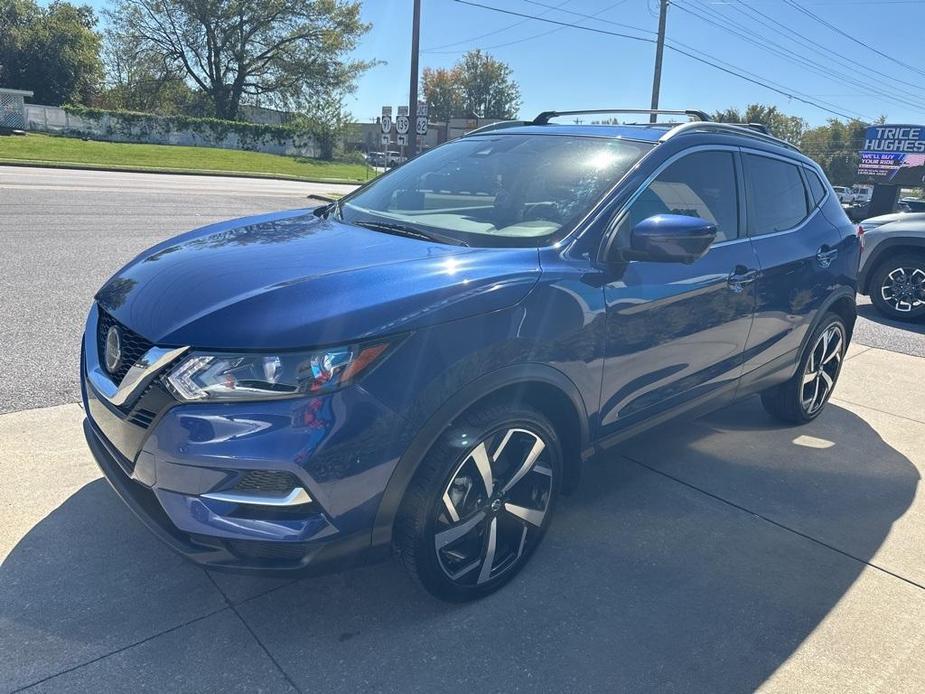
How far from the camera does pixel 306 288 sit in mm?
2268

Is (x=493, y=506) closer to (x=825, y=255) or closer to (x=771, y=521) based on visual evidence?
(x=771, y=521)

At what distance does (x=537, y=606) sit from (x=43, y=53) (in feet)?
175

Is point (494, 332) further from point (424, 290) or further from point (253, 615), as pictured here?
point (253, 615)

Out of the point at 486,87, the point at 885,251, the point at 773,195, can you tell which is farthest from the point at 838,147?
the point at 773,195

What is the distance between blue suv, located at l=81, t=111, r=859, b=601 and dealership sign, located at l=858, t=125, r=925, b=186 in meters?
27.4

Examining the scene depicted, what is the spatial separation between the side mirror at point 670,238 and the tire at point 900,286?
6966 mm

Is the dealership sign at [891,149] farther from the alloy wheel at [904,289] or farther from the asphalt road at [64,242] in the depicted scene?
the asphalt road at [64,242]

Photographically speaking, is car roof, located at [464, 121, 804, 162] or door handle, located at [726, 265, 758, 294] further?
door handle, located at [726, 265, 758, 294]

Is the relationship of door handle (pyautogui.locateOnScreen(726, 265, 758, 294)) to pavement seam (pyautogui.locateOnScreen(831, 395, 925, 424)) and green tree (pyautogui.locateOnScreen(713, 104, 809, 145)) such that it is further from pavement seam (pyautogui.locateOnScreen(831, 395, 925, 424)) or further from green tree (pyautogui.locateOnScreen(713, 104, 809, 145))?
green tree (pyautogui.locateOnScreen(713, 104, 809, 145))

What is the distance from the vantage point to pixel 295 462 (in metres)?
2.03

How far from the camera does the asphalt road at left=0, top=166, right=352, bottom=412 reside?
471cm

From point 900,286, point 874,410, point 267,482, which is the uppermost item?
point 900,286

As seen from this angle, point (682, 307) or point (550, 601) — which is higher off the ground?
point (682, 307)

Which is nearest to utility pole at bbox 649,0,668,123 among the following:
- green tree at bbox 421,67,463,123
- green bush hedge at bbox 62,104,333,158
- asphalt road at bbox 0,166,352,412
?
asphalt road at bbox 0,166,352,412
